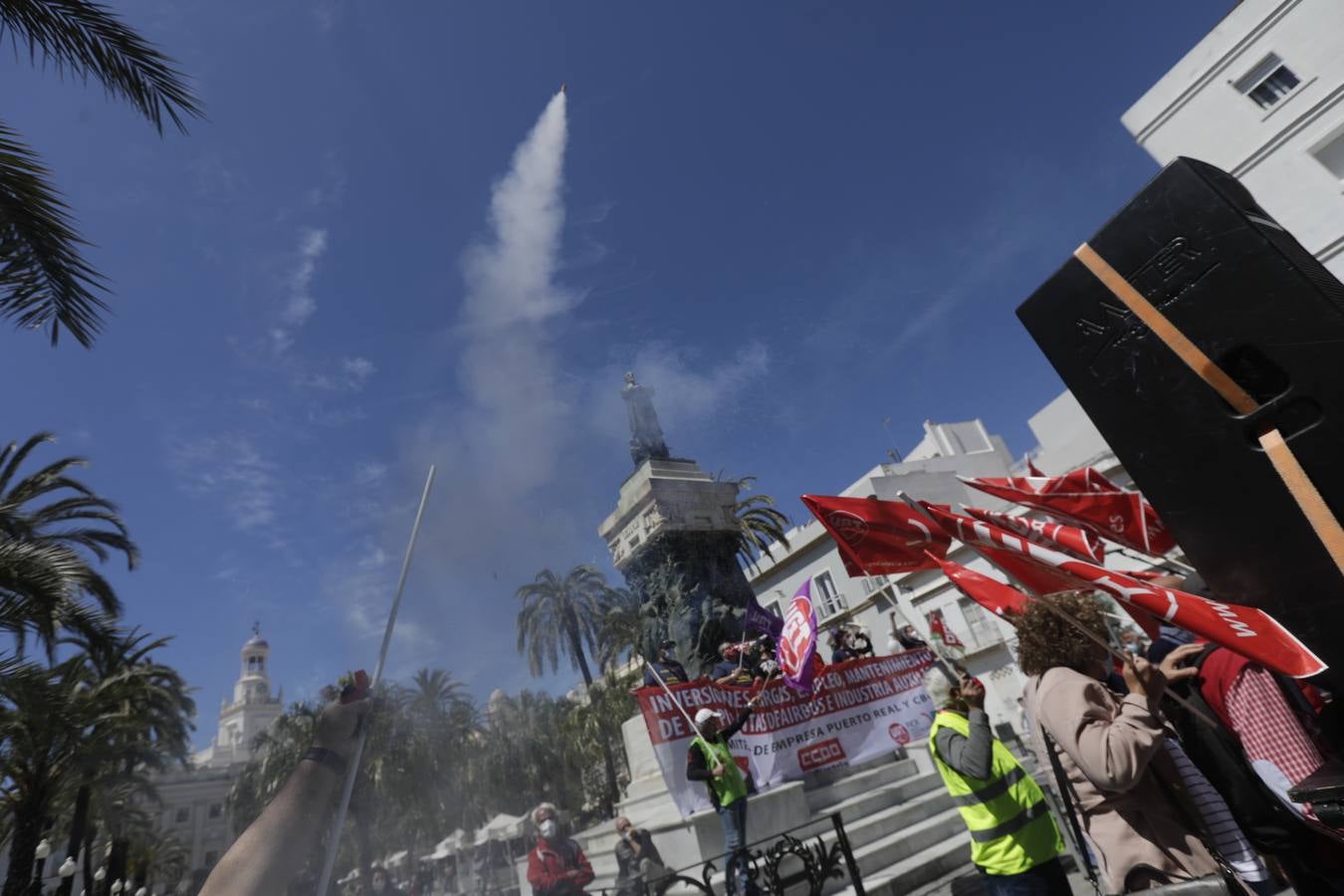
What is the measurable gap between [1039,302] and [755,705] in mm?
6419

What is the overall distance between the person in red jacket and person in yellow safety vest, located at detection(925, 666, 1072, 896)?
4.05m

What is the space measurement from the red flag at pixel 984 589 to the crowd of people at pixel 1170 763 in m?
1.18

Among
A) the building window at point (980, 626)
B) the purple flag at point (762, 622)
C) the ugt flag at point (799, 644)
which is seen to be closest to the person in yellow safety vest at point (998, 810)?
the ugt flag at point (799, 644)

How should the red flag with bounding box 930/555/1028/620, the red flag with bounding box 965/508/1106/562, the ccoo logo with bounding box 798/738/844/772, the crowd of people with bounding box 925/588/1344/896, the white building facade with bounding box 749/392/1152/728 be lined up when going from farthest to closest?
the white building facade with bounding box 749/392/1152/728, the ccoo logo with bounding box 798/738/844/772, the red flag with bounding box 930/555/1028/620, the red flag with bounding box 965/508/1106/562, the crowd of people with bounding box 925/588/1344/896

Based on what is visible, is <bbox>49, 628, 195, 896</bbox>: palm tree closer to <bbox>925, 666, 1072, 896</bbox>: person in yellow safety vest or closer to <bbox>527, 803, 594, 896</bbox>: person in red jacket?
<bbox>527, 803, 594, 896</bbox>: person in red jacket

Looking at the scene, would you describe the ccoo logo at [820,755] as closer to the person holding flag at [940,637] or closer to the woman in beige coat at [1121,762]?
the person holding flag at [940,637]

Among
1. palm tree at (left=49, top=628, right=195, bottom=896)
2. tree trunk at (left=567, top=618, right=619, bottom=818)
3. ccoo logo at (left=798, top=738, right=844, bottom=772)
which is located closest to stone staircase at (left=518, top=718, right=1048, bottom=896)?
ccoo logo at (left=798, top=738, right=844, bottom=772)

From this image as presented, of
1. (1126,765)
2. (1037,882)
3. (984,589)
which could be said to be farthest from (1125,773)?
(984,589)

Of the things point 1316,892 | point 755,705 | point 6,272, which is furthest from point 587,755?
point 1316,892

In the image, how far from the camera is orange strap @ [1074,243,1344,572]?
4.64 ft

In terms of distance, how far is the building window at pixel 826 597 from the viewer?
29.4 metres

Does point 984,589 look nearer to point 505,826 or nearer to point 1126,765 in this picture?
point 1126,765

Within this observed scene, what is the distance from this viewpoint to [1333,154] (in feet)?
58.9

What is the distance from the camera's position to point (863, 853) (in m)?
6.20
